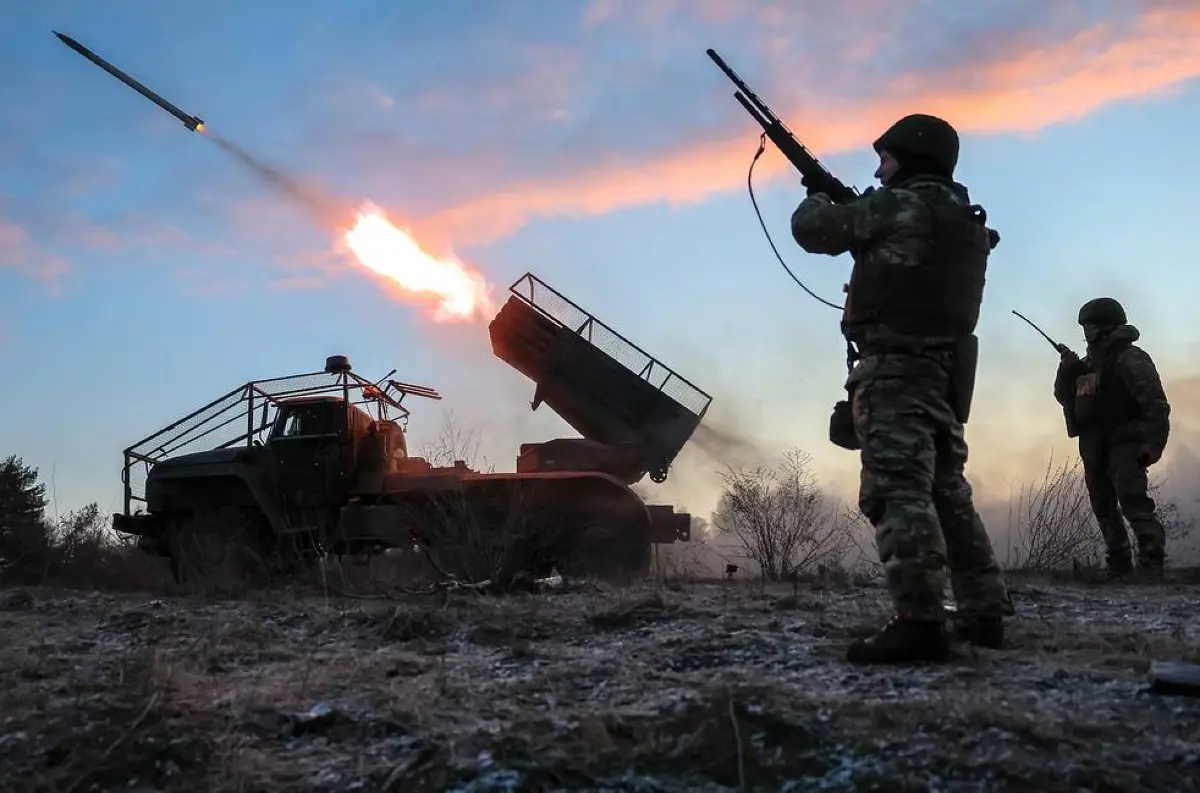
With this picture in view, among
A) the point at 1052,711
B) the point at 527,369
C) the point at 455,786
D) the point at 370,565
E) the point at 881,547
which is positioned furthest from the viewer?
the point at 527,369

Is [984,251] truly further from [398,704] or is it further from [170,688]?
[170,688]

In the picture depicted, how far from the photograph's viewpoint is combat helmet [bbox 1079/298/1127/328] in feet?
29.7

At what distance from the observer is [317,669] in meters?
3.70

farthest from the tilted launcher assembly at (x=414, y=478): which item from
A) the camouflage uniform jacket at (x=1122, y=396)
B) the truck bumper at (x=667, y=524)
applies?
the camouflage uniform jacket at (x=1122, y=396)

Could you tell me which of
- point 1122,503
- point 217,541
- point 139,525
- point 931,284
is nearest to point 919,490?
point 931,284

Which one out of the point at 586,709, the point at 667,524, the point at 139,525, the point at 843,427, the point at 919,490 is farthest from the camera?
the point at 139,525

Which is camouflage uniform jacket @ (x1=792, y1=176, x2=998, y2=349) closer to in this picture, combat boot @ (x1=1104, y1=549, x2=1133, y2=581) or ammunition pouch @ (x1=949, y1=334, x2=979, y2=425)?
ammunition pouch @ (x1=949, y1=334, x2=979, y2=425)

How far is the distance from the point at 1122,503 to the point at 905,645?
6.28 metres

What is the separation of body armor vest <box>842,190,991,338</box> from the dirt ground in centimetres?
130

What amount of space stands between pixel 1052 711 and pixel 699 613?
2.30 metres

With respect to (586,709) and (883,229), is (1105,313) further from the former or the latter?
(586,709)

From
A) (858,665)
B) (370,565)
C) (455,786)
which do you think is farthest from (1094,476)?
(455,786)

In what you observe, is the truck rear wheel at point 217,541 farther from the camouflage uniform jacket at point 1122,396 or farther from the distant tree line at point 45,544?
the camouflage uniform jacket at point 1122,396

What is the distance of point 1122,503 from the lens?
877 cm
